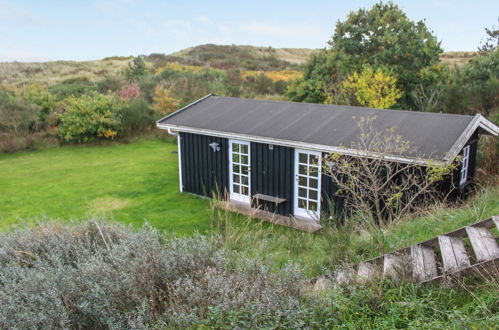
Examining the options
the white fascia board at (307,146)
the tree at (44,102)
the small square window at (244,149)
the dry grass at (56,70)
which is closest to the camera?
the white fascia board at (307,146)

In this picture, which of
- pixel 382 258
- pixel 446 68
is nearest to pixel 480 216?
pixel 382 258

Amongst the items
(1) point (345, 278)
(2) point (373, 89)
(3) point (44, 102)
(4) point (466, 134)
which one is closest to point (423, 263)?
(1) point (345, 278)

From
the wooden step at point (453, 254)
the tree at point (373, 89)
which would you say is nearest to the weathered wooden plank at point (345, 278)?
the wooden step at point (453, 254)

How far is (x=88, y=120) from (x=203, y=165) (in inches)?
300

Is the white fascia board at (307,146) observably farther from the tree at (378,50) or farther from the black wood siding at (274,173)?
the tree at (378,50)

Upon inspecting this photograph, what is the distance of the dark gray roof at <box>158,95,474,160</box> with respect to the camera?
8.05 metres

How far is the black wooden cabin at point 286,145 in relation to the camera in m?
8.22

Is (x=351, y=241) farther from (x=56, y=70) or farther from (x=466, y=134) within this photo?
(x=56, y=70)

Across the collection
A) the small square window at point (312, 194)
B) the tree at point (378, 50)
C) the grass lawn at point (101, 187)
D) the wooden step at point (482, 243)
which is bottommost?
the grass lawn at point (101, 187)

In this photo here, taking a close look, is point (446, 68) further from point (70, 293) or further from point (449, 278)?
point (70, 293)

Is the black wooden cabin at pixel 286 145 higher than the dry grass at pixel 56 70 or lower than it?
lower

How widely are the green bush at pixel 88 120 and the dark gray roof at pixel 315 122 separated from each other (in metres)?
6.03

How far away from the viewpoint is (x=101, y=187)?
11773mm

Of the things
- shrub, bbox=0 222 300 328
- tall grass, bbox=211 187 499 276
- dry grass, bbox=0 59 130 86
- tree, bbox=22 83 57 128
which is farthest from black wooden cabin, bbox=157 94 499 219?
dry grass, bbox=0 59 130 86
